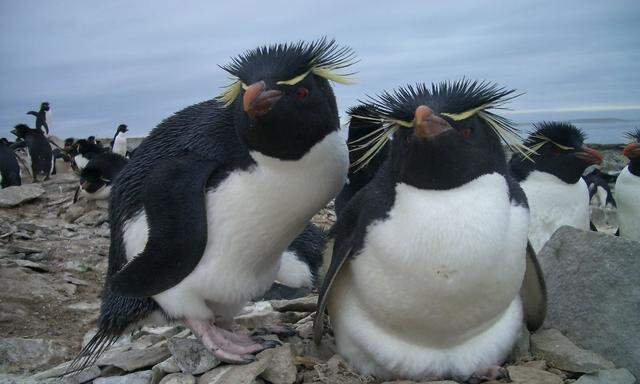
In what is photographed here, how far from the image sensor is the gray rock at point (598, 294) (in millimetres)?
2811

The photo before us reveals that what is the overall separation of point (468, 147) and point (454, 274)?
0.49 meters

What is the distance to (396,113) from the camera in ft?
8.01

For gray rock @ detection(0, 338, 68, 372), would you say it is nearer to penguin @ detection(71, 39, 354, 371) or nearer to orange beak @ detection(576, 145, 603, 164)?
penguin @ detection(71, 39, 354, 371)

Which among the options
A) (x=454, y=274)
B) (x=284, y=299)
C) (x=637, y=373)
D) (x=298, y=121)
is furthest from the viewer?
(x=284, y=299)

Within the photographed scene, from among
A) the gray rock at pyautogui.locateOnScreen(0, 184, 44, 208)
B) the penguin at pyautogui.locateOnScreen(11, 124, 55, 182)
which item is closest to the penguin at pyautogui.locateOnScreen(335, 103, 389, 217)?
the gray rock at pyautogui.locateOnScreen(0, 184, 44, 208)

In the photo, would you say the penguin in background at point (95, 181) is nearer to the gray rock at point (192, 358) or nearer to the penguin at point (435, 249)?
the gray rock at point (192, 358)

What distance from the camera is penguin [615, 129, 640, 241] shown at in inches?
228

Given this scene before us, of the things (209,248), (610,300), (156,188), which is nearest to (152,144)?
(156,188)

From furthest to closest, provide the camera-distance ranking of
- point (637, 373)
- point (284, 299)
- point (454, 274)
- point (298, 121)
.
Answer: point (284, 299) → point (637, 373) → point (298, 121) → point (454, 274)

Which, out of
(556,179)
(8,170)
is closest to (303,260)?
(556,179)

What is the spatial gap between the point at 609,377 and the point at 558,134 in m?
2.84

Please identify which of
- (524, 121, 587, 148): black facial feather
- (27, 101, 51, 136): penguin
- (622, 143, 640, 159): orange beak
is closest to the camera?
(524, 121, 587, 148): black facial feather

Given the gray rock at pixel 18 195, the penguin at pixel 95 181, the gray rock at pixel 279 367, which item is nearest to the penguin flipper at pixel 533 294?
the gray rock at pixel 279 367

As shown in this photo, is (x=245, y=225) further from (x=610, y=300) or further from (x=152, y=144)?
(x=610, y=300)
